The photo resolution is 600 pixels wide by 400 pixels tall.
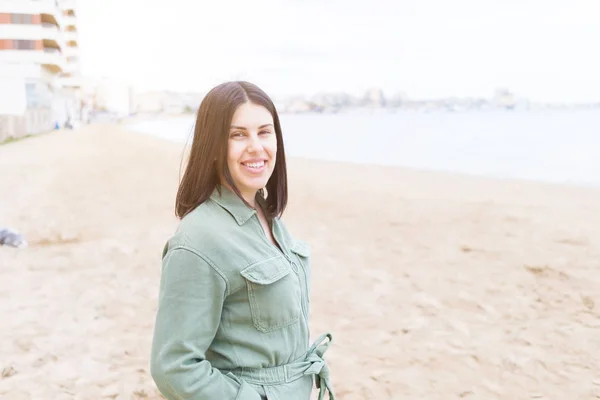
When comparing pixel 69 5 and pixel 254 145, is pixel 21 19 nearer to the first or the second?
pixel 69 5

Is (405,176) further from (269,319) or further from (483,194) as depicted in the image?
(269,319)

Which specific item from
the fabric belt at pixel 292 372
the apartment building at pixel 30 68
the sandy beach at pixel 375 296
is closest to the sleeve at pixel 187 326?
the fabric belt at pixel 292 372

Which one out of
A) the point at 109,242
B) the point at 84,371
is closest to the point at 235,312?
the point at 84,371

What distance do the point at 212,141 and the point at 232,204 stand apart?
181mm

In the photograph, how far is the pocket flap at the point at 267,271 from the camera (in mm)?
1504

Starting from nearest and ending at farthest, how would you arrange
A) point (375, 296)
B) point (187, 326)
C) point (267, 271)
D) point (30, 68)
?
1. point (187, 326)
2. point (267, 271)
3. point (375, 296)
4. point (30, 68)

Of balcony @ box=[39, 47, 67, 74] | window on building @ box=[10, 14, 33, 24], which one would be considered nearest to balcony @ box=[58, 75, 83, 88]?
balcony @ box=[39, 47, 67, 74]

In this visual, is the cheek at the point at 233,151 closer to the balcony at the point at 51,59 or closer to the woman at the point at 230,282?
the woman at the point at 230,282

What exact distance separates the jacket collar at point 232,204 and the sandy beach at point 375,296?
2329 millimetres

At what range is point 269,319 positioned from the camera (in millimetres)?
1558

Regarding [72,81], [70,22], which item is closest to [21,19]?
[72,81]

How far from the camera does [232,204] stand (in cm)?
160

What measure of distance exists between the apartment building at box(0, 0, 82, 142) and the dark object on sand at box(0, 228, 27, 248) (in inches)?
796

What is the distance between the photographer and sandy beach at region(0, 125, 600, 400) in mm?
3807
